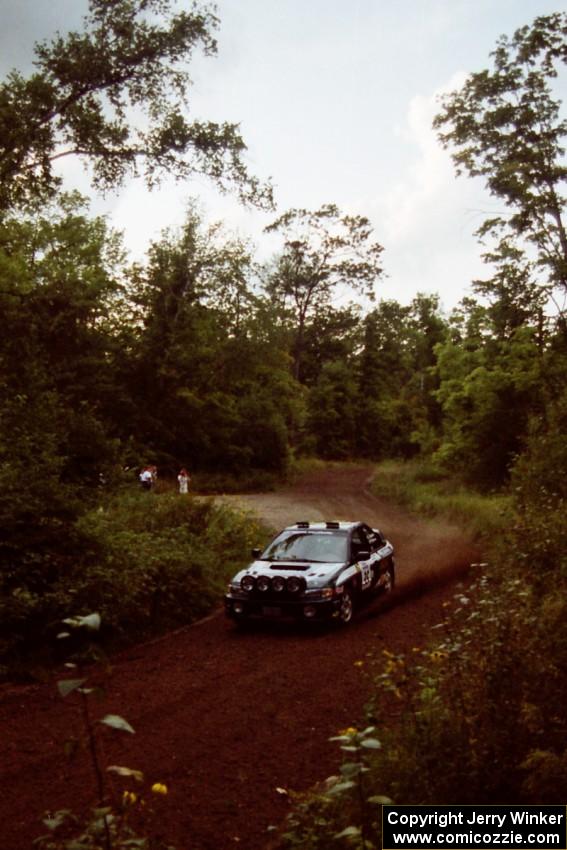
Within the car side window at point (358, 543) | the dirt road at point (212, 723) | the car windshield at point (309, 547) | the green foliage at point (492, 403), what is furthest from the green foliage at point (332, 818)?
the green foliage at point (492, 403)

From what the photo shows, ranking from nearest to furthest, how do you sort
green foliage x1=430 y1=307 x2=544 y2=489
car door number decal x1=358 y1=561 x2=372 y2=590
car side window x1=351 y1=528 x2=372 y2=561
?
car door number decal x1=358 y1=561 x2=372 y2=590, car side window x1=351 y1=528 x2=372 y2=561, green foliage x1=430 y1=307 x2=544 y2=489

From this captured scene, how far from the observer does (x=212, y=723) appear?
7.83m

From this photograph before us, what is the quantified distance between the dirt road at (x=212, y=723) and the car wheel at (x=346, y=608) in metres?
0.17

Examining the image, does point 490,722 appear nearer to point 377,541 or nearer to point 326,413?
point 377,541

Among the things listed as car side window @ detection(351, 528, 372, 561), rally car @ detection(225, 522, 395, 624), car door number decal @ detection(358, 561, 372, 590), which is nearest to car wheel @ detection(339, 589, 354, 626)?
rally car @ detection(225, 522, 395, 624)

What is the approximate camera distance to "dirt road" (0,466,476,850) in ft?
19.1

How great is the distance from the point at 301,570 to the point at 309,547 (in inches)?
45.3

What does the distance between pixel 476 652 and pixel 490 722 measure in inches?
32.7

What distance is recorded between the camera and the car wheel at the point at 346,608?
39.4 feet

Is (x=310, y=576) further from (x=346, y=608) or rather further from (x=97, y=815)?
(x=97, y=815)

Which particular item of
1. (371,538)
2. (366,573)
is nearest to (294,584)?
(366,573)

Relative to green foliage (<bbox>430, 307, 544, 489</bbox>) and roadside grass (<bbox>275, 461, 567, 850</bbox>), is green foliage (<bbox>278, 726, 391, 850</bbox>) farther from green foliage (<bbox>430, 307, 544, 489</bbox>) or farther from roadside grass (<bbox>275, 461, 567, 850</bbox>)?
green foliage (<bbox>430, 307, 544, 489</bbox>)

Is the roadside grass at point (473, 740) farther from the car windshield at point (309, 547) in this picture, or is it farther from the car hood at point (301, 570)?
the car windshield at point (309, 547)

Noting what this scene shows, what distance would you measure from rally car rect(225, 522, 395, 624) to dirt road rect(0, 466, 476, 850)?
444mm
